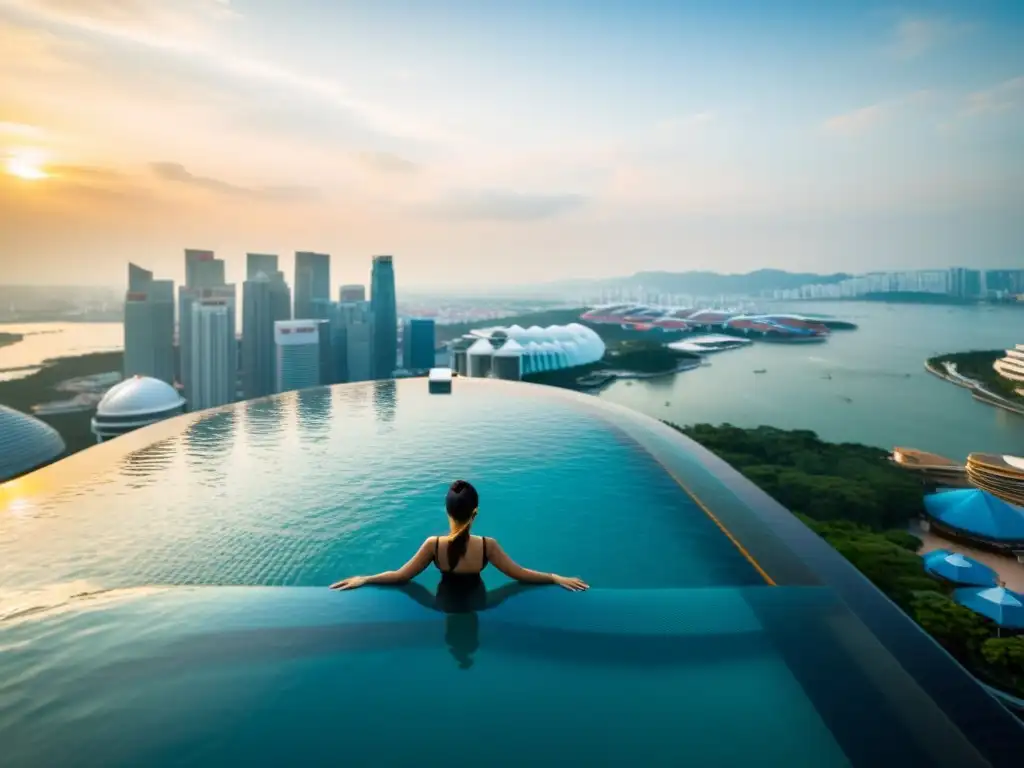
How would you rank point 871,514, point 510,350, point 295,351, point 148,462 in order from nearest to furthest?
1. point 148,462
2. point 871,514
3. point 295,351
4. point 510,350

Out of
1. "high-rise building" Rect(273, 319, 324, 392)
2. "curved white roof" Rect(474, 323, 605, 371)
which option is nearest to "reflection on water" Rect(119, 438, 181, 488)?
"high-rise building" Rect(273, 319, 324, 392)

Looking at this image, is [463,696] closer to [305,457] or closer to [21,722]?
[21,722]

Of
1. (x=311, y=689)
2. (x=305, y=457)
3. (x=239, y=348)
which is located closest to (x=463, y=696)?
(x=311, y=689)

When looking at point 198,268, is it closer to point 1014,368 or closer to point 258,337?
point 258,337

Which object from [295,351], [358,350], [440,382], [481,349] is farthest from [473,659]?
[358,350]

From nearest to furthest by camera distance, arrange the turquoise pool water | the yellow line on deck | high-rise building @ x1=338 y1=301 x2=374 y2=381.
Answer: the yellow line on deck, the turquoise pool water, high-rise building @ x1=338 y1=301 x2=374 y2=381

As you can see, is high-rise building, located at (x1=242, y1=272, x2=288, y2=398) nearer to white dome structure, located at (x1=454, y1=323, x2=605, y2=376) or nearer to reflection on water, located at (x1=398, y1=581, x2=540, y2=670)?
white dome structure, located at (x1=454, y1=323, x2=605, y2=376)
